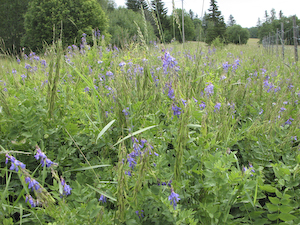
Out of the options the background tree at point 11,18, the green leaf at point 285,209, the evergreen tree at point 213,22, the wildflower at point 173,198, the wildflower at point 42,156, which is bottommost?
the green leaf at point 285,209

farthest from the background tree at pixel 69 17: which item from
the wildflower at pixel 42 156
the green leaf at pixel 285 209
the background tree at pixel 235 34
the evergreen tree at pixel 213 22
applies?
the background tree at pixel 235 34

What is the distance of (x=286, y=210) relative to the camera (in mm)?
1195

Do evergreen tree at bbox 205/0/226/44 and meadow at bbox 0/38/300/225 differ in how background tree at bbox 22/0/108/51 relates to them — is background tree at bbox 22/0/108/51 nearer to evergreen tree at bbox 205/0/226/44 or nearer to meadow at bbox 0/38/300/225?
evergreen tree at bbox 205/0/226/44

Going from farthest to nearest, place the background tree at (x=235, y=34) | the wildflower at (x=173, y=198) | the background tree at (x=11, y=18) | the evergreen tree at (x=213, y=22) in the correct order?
the background tree at (x=235, y=34) < the background tree at (x=11, y=18) < the evergreen tree at (x=213, y=22) < the wildflower at (x=173, y=198)

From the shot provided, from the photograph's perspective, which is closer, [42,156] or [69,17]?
[42,156]

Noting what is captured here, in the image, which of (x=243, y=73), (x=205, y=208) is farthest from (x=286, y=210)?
(x=243, y=73)

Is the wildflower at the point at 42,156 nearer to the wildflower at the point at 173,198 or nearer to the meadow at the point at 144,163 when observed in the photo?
the meadow at the point at 144,163

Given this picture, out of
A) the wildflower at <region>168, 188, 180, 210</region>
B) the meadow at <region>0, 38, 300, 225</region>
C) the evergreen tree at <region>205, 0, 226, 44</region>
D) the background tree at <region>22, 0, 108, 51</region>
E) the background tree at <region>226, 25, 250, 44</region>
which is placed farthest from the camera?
the background tree at <region>226, 25, 250, 44</region>

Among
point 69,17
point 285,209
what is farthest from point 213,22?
point 69,17

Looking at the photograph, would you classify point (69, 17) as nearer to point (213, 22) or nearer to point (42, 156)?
point (213, 22)

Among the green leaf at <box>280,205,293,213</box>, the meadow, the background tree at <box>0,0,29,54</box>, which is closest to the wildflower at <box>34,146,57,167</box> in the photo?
the meadow

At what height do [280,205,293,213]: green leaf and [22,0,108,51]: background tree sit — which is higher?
[22,0,108,51]: background tree

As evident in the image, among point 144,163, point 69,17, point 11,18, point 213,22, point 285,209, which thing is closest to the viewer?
point 144,163

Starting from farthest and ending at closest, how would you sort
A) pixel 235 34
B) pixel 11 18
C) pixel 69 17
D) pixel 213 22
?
pixel 235 34 < pixel 11 18 < pixel 69 17 < pixel 213 22
